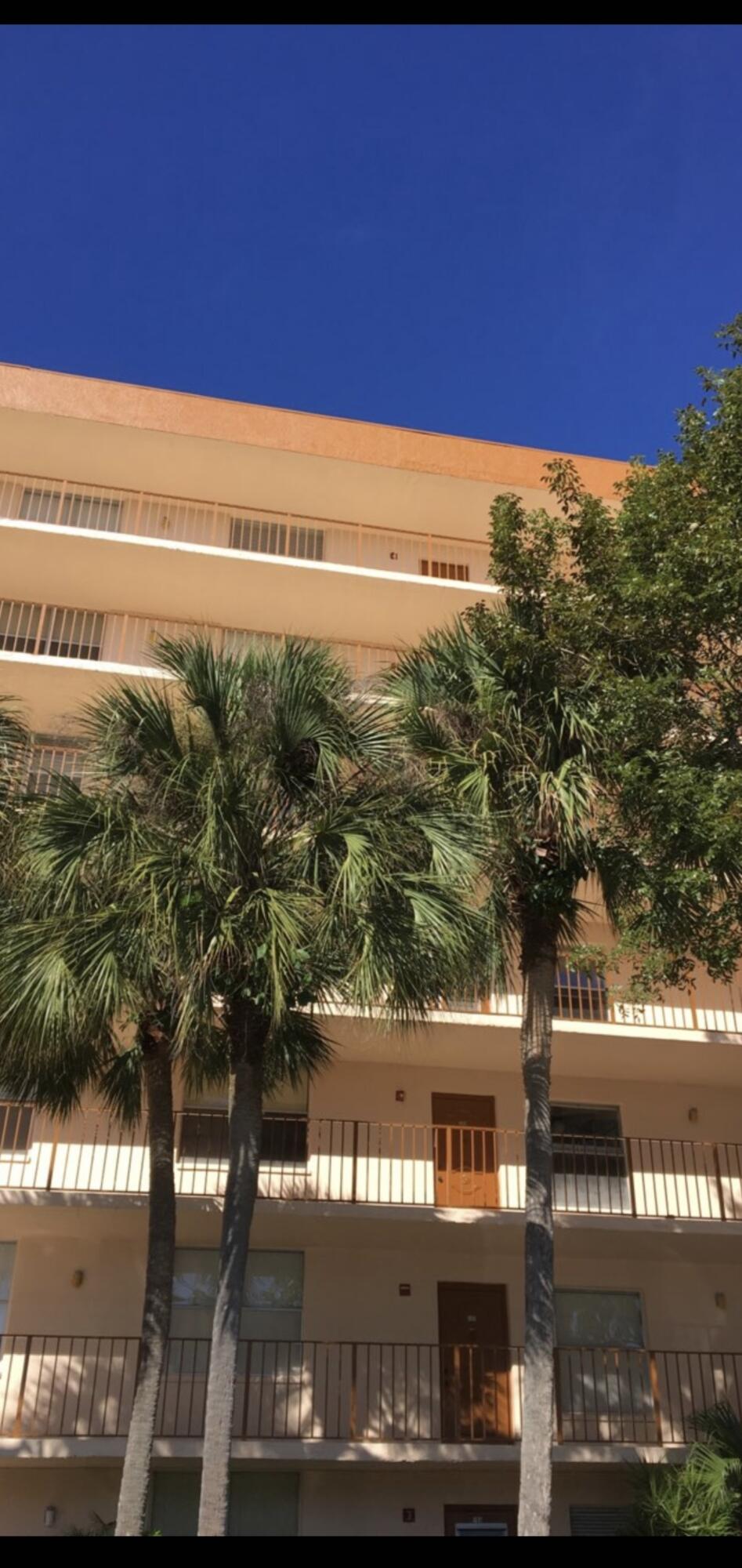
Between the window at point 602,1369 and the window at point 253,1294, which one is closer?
the window at point 602,1369

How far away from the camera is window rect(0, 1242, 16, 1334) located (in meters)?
16.3

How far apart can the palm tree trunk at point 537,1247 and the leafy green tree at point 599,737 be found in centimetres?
2

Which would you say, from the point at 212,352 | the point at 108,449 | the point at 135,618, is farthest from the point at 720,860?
the point at 108,449

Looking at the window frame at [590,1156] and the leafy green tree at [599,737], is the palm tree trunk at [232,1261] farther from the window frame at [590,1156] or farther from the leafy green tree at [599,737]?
the window frame at [590,1156]

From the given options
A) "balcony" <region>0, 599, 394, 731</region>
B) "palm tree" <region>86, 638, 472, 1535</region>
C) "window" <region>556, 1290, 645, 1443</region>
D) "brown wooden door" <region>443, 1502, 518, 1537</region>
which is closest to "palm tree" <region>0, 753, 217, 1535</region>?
"palm tree" <region>86, 638, 472, 1535</region>

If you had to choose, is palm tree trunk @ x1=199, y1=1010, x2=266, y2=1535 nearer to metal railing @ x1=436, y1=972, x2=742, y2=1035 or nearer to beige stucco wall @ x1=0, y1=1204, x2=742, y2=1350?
beige stucco wall @ x1=0, y1=1204, x2=742, y2=1350

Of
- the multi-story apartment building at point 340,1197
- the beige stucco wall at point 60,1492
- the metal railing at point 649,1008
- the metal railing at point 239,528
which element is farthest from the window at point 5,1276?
the metal railing at point 239,528

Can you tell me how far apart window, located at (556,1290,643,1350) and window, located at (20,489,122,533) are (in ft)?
49.7

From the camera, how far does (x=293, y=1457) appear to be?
14.6m

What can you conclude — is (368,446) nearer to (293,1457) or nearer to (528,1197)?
(528,1197)

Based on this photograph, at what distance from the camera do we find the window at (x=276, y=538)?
76.0 ft

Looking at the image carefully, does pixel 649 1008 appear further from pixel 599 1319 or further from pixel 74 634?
pixel 74 634

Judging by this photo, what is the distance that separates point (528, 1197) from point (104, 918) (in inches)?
208

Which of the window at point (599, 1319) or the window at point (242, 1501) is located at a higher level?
the window at point (599, 1319)
